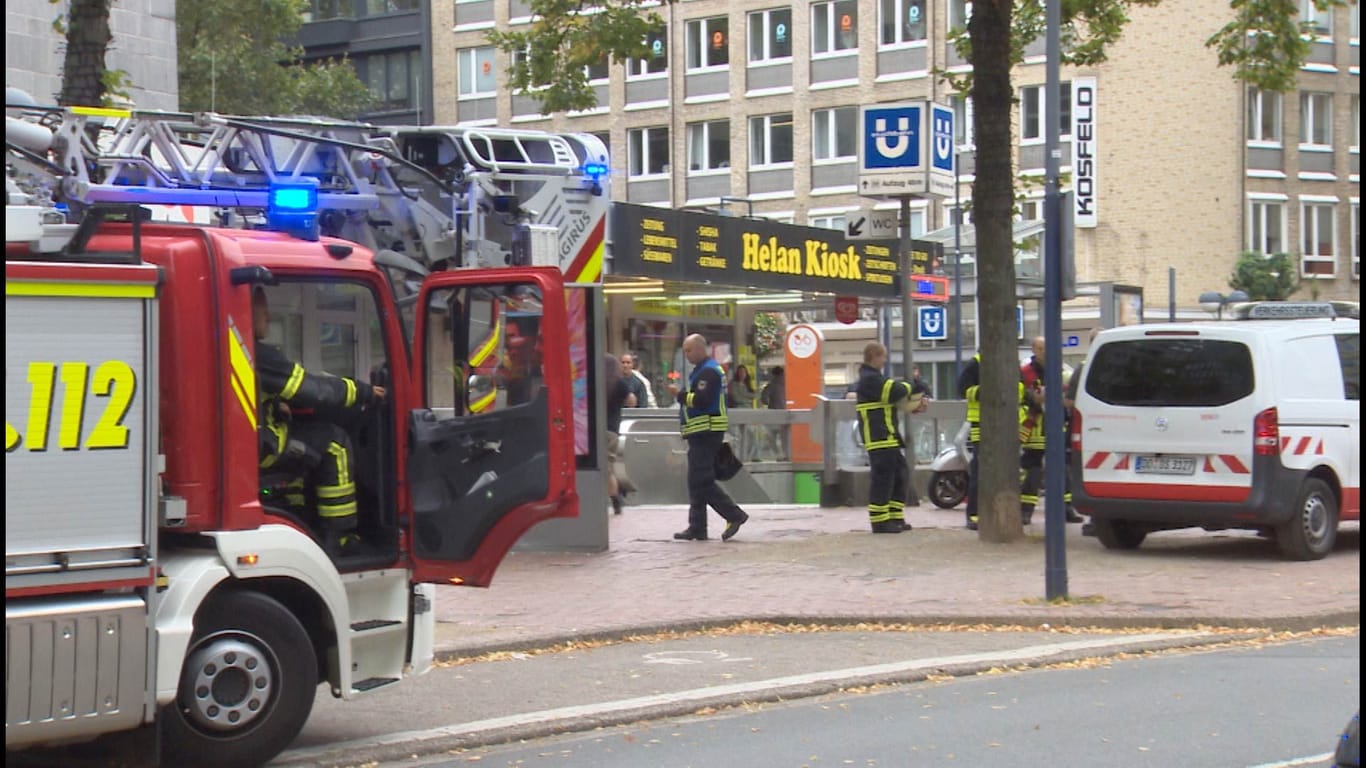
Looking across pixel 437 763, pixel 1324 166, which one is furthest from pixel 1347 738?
pixel 1324 166

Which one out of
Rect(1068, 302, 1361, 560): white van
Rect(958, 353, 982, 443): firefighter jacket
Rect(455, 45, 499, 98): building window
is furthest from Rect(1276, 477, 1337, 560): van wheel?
Rect(455, 45, 499, 98): building window

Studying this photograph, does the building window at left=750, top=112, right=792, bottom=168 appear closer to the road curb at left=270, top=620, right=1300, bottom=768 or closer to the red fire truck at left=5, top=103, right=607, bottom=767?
the road curb at left=270, top=620, right=1300, bottom=768

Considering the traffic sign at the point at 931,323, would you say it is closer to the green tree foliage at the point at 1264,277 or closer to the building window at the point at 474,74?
the green tree foliage at the point at 1264,277

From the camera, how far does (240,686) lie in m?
7.32

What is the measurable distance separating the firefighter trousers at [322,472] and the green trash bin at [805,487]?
1575 cm

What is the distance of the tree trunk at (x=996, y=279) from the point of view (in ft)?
51.1

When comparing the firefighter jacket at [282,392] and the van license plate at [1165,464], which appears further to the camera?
the van license plate at [1165,464]

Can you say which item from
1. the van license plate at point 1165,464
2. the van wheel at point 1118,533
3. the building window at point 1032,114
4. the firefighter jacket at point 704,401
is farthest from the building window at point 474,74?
the van license plate at point 1165,464

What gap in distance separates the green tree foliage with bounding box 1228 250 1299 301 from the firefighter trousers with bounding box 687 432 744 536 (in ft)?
115

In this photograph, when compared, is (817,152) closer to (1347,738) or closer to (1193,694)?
(1193,694)

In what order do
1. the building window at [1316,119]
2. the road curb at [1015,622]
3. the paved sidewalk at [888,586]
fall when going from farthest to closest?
1. the building window at [1316,119]
2. the paved sidewalk at [888,586]
3. the road curb at [1015,622]

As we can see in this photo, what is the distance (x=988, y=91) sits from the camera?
15.6 metres

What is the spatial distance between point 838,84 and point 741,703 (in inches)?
1975

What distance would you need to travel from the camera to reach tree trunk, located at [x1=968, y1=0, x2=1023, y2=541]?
15.6 m
